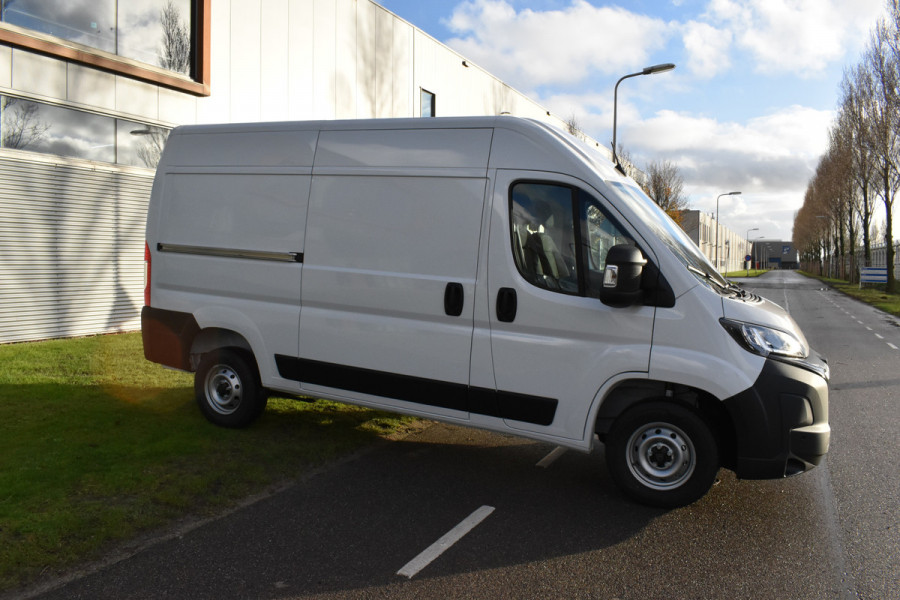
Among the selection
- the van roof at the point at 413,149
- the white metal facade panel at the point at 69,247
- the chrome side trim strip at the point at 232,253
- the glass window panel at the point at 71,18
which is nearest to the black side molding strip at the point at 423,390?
the chrome side trim strip at the point at 232,253

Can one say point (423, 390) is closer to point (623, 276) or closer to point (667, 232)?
point (623, 276)

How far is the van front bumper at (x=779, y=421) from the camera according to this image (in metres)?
4.05

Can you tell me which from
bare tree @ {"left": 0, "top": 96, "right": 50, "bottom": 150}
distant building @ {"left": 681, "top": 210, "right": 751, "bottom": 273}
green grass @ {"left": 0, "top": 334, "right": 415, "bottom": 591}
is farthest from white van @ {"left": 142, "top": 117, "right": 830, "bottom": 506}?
distant building @ {"left": 681, "top": 210, "right": 751, "bottom": 273}

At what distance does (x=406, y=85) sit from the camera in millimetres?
21047

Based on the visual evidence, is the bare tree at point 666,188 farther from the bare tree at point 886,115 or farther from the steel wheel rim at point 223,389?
the steel wheel rim at point 223,389

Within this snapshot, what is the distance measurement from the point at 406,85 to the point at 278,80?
21.0 ft

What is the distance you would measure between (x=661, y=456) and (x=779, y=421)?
0.74m

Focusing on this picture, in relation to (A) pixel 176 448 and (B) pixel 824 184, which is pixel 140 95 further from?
(B) pixel 824 184

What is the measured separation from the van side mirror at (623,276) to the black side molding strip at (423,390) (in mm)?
820

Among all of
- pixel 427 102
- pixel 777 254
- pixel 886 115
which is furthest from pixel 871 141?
pixel 777 254

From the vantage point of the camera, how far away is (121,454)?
5.22 meters

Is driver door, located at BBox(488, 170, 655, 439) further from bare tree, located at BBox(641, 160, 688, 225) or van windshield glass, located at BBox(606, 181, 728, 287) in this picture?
bare tree, located at BBox(641, 160, 688, 225)

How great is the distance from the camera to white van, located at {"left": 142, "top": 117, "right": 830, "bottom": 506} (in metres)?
4.17

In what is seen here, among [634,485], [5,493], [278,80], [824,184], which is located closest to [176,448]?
[5,493]
